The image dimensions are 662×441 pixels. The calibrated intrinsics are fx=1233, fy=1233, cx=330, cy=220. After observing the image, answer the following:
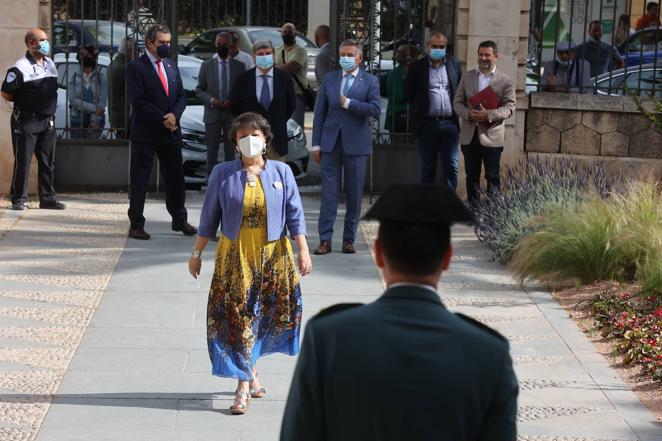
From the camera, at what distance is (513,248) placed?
10547 millimetres

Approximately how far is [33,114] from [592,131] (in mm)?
6074

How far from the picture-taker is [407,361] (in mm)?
2877

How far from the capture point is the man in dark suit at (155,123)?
36.7 feet

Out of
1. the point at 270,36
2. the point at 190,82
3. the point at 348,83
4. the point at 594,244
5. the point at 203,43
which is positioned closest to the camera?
the point at 594,244

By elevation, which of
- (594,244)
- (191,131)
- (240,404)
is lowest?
(240,404)

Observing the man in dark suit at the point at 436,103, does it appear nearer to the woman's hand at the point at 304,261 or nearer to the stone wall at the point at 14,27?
the stone wall at the point at 14,27

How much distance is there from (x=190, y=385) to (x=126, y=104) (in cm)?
755

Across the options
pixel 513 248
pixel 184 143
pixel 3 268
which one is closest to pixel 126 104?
pixel 184 143

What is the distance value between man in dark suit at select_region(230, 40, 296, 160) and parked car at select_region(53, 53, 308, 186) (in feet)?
7.65

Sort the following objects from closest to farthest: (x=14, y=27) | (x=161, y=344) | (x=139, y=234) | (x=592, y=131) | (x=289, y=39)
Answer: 1. (x=161, y=344)
2. (x=139, y=234)
3. (x=14, y=27)
4. (x=592, y=131)
5. (x=289, y=39)

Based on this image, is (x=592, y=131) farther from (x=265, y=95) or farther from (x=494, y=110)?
(x=265, y=95)

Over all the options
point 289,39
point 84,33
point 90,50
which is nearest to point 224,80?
point 90,50

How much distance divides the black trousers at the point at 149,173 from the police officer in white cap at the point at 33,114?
5.23ft

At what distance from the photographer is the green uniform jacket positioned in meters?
2.88
